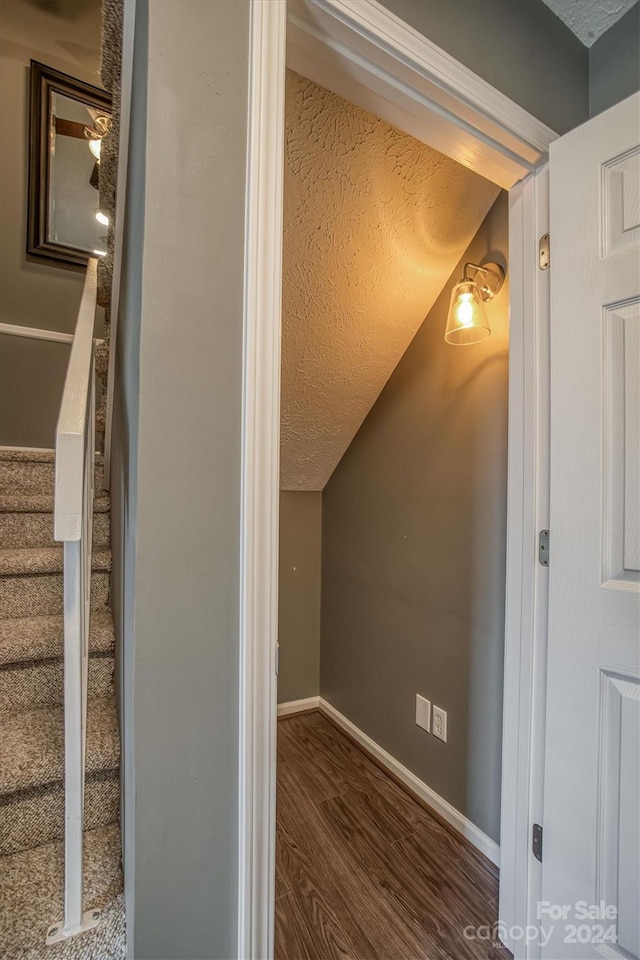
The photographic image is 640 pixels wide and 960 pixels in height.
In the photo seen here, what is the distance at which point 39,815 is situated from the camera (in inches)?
34.1

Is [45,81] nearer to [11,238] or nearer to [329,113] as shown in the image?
[11,238]

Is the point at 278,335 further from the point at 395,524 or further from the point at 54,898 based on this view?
the point at 395,524

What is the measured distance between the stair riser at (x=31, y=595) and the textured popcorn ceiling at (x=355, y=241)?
3.46 ft

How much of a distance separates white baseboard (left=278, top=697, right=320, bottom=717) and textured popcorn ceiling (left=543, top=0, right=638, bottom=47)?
278 centimetres

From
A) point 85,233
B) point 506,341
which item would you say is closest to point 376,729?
point 506,341

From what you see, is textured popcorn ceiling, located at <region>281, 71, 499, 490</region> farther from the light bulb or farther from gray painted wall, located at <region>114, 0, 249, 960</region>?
gray painted wall, located at <region>114, 0, 249, 960</region>

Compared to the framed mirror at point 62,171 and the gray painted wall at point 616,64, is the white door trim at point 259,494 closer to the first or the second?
the gray painted wall at point 616,64

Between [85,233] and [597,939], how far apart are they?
3.37 meters

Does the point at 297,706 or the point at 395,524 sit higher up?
the point at 395,524

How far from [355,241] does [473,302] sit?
1.41 ft

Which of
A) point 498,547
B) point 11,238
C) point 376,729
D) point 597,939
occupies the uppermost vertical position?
point 11,238

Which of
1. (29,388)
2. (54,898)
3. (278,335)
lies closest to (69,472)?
(278,335)

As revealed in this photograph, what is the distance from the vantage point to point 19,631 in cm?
111

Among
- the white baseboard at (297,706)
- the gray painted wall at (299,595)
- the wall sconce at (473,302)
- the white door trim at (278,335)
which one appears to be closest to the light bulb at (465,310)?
the wall sconce at (473,302)
